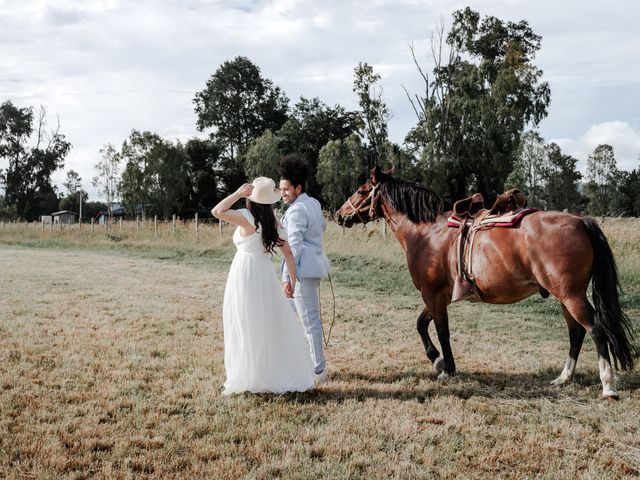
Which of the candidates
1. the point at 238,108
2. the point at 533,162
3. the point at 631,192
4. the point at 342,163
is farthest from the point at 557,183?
the point at 238,108

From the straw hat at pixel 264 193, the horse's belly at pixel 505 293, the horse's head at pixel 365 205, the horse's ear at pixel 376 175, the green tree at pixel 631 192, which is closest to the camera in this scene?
the straw hat at pixel 264 193

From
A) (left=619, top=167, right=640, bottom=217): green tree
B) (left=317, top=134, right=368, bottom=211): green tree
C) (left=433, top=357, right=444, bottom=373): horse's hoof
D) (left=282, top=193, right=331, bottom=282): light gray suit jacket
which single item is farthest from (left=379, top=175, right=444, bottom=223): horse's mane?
(left=619, top=167, right=640, bottom=217): green tree

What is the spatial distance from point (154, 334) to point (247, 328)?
124 inches

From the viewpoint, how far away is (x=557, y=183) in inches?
1799

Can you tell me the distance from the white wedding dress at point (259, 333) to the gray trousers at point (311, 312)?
1.12 feet

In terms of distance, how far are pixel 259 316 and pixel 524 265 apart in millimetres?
2508

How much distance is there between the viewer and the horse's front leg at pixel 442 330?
5715mm

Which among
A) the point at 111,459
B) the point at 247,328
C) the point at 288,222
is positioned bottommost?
the point at 111,459

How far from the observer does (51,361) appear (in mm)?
6074

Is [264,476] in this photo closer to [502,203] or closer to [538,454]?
[538,454]

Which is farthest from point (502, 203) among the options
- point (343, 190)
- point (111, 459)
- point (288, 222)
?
point (343, 190)

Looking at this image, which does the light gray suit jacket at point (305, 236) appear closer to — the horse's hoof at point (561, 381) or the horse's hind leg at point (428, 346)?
the horse's hind leg at point (428, 346)

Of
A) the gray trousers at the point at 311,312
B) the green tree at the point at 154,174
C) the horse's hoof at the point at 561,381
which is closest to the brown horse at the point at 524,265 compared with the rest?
the horse's hoof at the point at 561,381

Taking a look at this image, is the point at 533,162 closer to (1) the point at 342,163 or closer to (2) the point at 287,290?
(1) the point at 342,163
